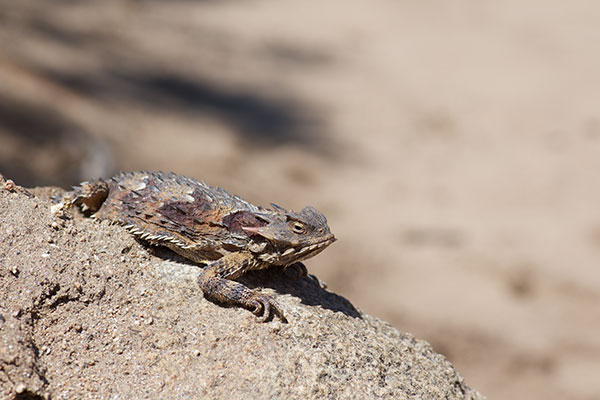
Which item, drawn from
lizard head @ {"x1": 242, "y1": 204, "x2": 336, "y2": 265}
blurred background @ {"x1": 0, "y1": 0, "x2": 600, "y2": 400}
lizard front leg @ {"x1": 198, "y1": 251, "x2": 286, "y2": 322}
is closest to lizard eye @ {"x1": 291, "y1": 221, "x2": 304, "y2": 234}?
lizard head @ {"x1": 242, "y1": 204, "x2": 336, "y2": 265}

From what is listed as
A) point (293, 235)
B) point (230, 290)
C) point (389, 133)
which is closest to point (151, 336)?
point (230, 290)

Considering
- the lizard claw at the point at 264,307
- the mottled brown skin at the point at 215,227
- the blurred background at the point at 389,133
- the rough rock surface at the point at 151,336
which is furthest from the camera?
the blurred background at the point at 389,133

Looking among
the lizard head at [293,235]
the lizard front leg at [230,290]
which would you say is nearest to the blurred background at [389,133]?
the lizard head at [293,235]

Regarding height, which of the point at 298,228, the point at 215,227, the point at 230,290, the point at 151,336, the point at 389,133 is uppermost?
the point at 389,133

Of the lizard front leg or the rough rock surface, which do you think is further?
the lizard front leg

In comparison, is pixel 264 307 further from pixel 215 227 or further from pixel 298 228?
pixel 215 227

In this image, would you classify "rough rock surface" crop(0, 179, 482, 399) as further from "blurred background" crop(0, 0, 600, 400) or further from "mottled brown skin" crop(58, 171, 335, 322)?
"blurred background" crop(0, 0, 600, 400)

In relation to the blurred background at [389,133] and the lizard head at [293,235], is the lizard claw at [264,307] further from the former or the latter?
the blurred background at [389,133]

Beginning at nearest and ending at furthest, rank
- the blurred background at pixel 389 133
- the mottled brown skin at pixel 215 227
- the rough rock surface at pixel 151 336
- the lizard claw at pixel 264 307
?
the rough rock surface at pixel 151 336 < the lizard claw at pixel 264 307 < the mottled brown skin at pixel 215 227 < the blurred background at pixel 389 133
